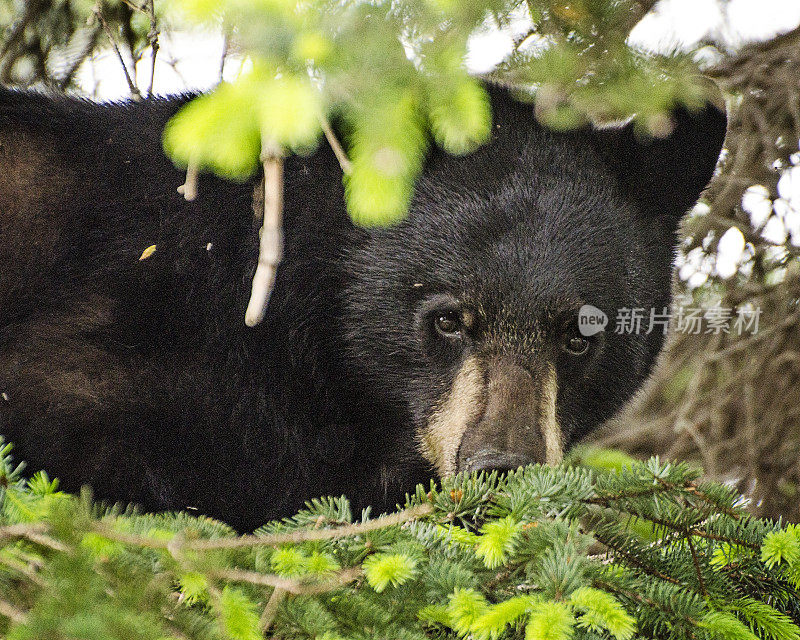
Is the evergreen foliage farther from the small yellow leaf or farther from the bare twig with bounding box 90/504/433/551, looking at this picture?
the small yellow leaf

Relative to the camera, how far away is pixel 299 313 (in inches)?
116

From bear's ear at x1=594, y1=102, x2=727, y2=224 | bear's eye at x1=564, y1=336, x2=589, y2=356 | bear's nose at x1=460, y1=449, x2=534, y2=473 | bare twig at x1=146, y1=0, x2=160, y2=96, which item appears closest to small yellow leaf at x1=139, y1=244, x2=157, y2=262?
bare twig at x1=146, y1=0, x2=160, y2=96

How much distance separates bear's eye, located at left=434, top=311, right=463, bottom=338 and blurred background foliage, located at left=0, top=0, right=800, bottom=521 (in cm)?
43

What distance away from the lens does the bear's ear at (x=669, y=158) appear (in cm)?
325

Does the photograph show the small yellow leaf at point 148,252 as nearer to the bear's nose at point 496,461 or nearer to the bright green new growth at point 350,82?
the bright green new growth at point 350,82

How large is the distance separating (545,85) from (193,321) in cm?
160

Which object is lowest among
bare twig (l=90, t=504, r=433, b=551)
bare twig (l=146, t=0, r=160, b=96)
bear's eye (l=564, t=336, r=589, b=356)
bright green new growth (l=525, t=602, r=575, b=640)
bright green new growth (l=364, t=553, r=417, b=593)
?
bright green new growth (l=525, t=602, r=575, b=640)

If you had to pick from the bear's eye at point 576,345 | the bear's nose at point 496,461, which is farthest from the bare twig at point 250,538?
the bear's eye at point 576,345

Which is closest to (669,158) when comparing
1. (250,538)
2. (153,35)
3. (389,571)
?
(153,35)

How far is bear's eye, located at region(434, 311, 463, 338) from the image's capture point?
290cm

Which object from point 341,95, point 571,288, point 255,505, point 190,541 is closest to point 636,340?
point 571,288

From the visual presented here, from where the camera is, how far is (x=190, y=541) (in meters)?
1.29

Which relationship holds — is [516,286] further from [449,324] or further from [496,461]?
[496,461]

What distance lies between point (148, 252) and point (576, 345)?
154 centimetres
